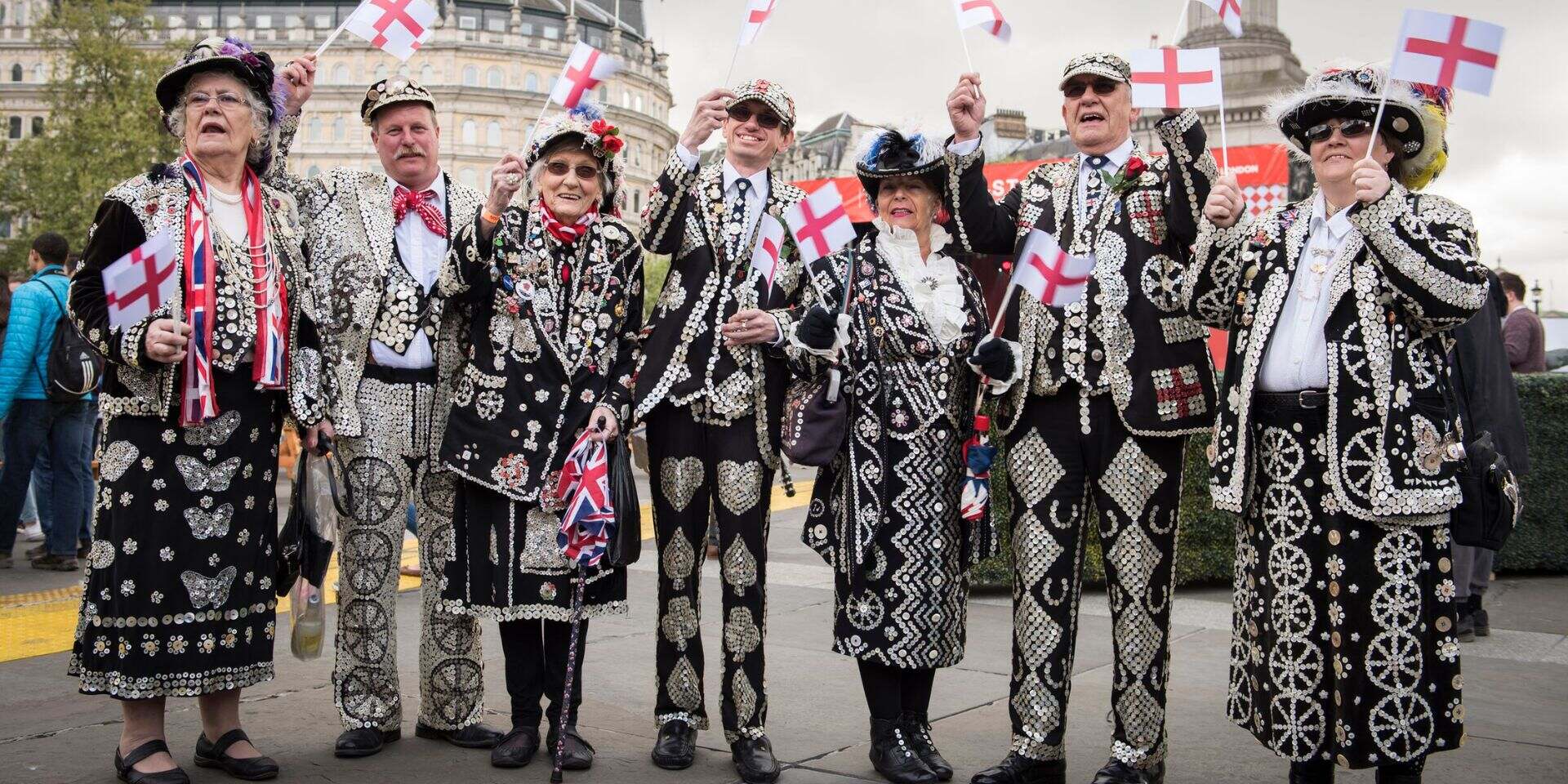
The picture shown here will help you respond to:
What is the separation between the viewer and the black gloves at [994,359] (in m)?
4.11

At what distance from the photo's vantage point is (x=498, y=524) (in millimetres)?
4500

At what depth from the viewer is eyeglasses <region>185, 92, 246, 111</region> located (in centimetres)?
426

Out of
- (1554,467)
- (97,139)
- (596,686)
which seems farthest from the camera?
(97,139)

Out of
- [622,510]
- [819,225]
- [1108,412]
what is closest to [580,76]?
[819,225]

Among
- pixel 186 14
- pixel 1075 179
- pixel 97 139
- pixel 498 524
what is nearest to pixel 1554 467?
pixel 1075 179

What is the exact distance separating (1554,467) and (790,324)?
651 cm

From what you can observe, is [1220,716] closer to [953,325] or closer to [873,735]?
[873,735]

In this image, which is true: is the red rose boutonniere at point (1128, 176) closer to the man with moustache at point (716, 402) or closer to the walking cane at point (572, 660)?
the man with moustache at point (716, 402)

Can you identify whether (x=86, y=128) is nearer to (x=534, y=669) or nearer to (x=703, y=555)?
(x=534, y=669)

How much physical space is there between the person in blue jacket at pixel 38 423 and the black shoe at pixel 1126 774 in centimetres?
745

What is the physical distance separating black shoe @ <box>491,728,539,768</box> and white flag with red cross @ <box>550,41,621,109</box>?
2111 mm

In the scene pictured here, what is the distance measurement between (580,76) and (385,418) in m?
1.36

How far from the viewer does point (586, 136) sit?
177 inches

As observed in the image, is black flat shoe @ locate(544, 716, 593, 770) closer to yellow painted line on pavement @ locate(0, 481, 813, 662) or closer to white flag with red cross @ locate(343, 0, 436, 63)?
yellow painted line on pavement @ locate(0, 481, 813, 662)
